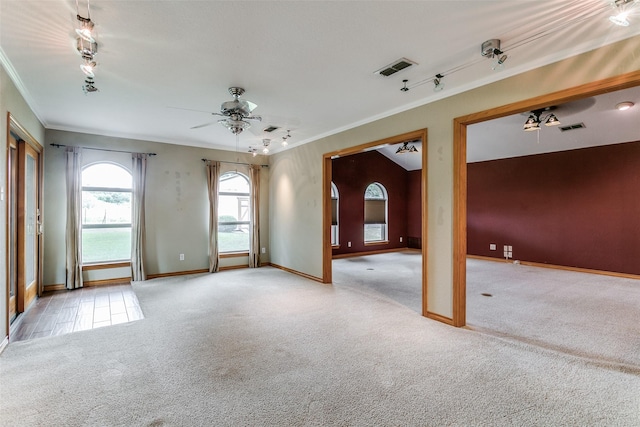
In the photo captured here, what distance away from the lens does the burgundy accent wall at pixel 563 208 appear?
601 cm

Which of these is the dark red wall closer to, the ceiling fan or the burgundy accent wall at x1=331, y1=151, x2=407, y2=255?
the burgundy accent wall at x1=331, y1=151, x2=407, y2=255

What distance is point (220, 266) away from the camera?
260 inches

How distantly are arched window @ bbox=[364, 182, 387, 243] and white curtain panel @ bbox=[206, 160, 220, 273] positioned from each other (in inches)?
179

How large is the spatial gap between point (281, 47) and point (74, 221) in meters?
4.74

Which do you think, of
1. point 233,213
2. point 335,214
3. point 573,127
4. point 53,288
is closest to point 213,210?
point 233,213

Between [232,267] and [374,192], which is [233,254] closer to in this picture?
[232,267]

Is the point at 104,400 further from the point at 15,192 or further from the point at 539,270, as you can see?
the point at 539,270

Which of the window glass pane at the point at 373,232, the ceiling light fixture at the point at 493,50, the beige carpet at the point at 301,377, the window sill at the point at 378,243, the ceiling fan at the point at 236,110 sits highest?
the ceiling light fixture at the point at 493,50

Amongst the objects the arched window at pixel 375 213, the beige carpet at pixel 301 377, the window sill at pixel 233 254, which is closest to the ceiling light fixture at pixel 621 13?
the beige carpet at pixel 301 377

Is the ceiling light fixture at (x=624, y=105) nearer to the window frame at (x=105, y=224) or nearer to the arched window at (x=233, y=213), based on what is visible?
the arched window at (x=233, y=213)

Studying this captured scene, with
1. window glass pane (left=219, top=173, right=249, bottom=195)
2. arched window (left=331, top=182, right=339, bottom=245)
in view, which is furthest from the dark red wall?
window glass pane (left=219, top=173, right=249, bottom=195)

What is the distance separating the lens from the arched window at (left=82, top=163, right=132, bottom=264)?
5352 millimetres

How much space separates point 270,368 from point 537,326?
9.88 ft

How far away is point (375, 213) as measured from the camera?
31.3 ft
